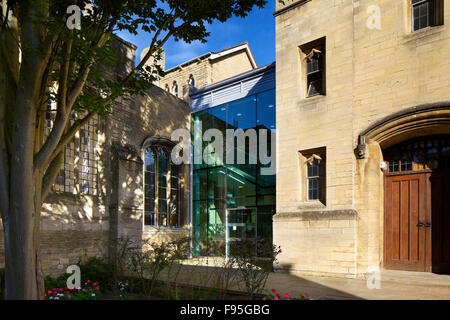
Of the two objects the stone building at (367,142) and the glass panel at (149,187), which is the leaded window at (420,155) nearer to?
the stone building at (367,142)

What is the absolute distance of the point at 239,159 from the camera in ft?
48.8

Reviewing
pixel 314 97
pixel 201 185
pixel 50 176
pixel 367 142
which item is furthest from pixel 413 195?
pixel 201 185

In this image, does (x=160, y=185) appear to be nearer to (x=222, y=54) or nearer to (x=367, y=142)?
(x=367, y=142)

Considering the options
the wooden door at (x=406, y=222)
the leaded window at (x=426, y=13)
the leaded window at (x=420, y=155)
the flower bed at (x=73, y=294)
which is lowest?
the flower bed at (x=73, y=294)

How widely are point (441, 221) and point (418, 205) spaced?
25.1 inches

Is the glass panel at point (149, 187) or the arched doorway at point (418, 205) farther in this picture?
the glass panel at point (149, 187)

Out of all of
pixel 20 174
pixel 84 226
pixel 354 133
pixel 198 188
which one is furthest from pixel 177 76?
pixel 20 174

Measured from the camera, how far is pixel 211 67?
22.4 metres

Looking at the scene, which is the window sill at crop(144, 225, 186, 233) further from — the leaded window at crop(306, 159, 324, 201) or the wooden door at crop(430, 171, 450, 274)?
the wooden door at crop(430, 171, 450, 274)

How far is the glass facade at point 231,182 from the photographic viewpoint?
13711mm

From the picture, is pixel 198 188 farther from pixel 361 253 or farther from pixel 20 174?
pixel 20 174

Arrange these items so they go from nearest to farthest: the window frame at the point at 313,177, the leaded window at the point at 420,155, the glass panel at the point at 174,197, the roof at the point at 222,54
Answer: the leaded window at the point at 420,155, the window frame at the point at 313,177, the glass panel at the point at 174,197, the roof at the point at 222,54

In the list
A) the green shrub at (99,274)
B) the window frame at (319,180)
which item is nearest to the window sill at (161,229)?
the green shrub at (99,274)

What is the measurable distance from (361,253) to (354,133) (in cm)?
321
